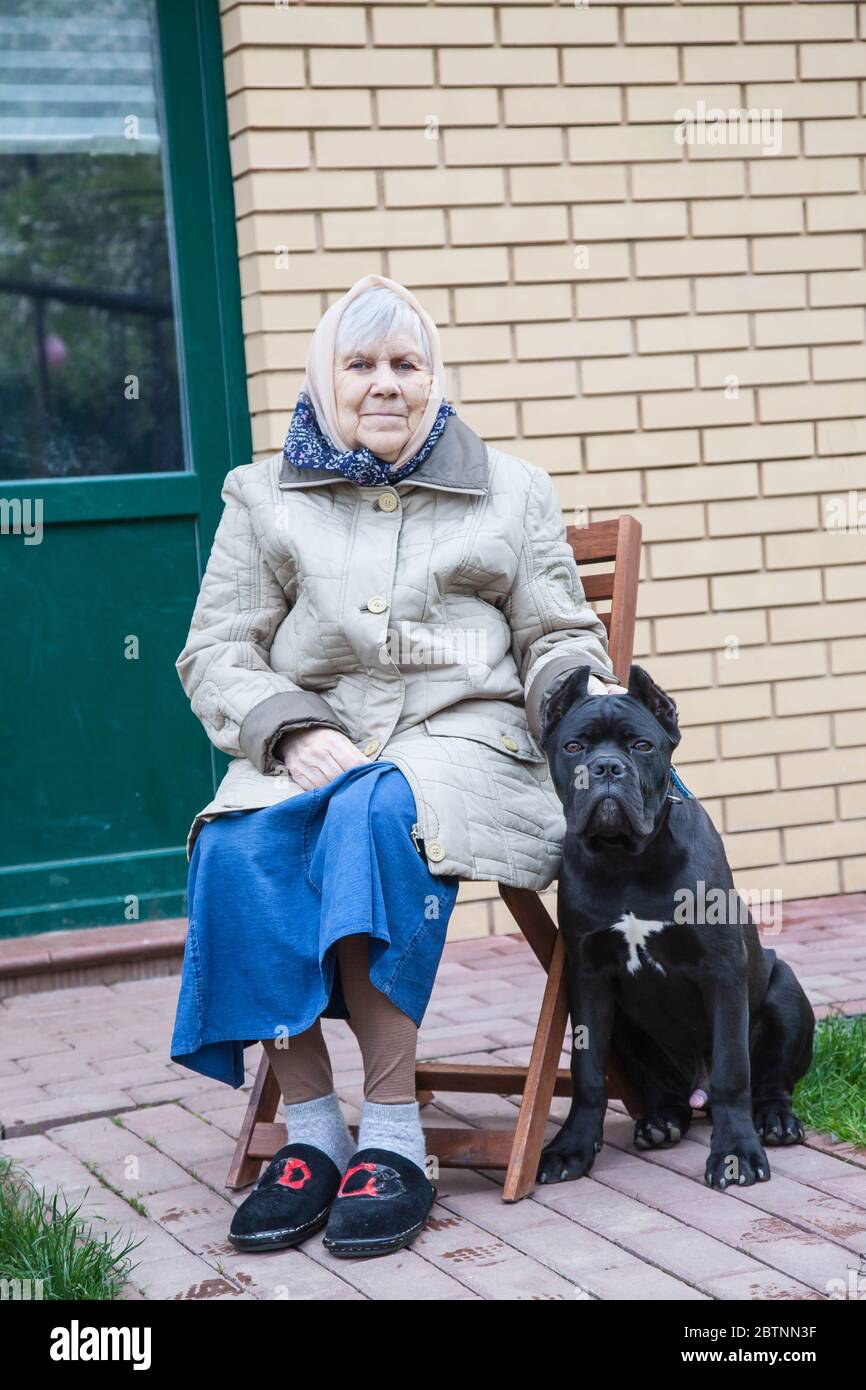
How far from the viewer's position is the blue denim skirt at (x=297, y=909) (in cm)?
296

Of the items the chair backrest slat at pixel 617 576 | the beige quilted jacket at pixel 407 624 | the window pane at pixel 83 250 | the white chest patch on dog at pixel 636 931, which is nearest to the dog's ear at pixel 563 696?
the beige quilted jacket at pixel 407 624

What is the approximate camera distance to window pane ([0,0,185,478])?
5.05 metres

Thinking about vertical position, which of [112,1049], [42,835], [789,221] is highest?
[789,221]

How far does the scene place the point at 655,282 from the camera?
5395 mm

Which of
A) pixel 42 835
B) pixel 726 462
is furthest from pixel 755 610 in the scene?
pixel 42 835

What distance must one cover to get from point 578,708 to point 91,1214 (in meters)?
1.37

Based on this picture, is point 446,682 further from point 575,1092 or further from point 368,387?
point 575,1092

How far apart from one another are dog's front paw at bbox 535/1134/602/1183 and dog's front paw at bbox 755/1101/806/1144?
37cm

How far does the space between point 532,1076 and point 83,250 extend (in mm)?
3193

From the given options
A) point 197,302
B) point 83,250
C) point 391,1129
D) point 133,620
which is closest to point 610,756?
point 391,1129

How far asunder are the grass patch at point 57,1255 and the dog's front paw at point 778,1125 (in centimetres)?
129

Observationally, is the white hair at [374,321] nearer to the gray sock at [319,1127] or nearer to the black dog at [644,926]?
the black dog at [644,926]

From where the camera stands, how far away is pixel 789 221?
18.0ft

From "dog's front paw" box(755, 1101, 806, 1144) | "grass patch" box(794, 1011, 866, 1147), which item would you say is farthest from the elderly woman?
"grass patch" box(794, 1011, 866, 1147)
